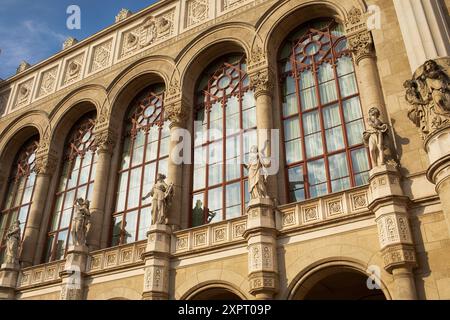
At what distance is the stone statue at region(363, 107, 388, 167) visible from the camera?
12.9 metres

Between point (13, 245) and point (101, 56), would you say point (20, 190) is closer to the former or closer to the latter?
point (13, 245)

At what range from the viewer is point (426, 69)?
39.1 feet

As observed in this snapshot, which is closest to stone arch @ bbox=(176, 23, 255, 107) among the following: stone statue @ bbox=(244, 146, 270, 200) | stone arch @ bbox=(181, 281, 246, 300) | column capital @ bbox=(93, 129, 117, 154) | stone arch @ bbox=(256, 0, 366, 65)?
stone arch @ bbox=(256, 0, 366, 65)

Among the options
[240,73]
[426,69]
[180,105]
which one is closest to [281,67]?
[240,73]

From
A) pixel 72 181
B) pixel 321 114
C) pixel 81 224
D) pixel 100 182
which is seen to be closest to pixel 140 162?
pixel 100 182

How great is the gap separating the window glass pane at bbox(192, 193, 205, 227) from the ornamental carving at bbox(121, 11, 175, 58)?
26.4 ft

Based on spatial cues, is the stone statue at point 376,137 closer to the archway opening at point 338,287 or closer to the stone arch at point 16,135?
the archway opening at point 338,287

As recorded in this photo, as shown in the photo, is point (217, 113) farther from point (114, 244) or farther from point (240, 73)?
point (114, 244)

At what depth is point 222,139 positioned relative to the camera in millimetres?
17875

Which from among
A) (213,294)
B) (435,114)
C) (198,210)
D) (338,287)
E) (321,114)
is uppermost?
(321,114)

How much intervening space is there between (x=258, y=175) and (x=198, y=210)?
3.32m

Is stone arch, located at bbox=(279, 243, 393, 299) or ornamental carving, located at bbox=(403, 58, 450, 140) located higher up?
ornamental carving, located at bbox=(403, 58, 450, 140)

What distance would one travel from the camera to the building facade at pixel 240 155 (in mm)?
12328

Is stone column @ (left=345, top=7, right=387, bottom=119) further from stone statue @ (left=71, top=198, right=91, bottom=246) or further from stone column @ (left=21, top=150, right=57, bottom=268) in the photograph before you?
stone column @ (left=21, top=150, right=57, bottom=268)
